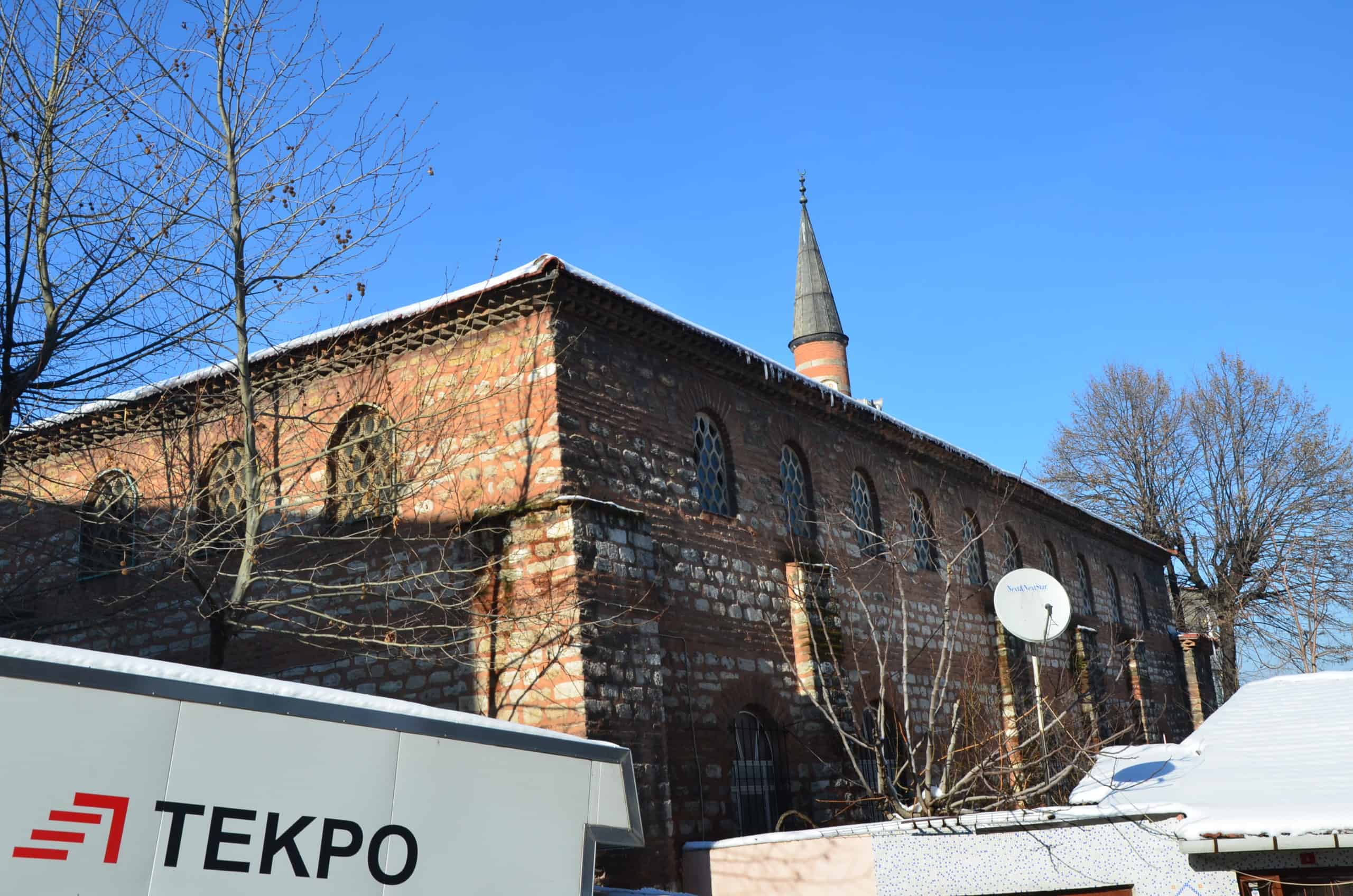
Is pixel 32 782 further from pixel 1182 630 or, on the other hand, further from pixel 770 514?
pixel 1182 630

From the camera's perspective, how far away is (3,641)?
11.4ft

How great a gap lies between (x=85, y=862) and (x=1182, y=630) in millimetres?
29036

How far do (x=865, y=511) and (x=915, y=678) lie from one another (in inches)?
84.1

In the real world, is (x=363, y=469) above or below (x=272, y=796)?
above

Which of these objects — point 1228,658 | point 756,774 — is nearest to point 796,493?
point 756,774

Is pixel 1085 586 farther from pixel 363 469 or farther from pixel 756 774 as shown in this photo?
pixel 363 469

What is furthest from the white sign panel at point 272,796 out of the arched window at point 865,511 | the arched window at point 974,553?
the arched window at point 974,553

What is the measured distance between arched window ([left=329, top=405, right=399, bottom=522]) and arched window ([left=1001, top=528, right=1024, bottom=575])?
33.9 ft

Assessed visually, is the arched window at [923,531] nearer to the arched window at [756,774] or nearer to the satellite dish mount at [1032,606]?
the satellite dish mount at [1032,606]

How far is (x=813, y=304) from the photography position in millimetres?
33906

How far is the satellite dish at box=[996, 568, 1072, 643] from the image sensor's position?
10430 mm

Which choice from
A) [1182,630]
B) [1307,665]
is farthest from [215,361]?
[1182,630]

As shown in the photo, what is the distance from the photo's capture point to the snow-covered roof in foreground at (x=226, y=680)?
356cm

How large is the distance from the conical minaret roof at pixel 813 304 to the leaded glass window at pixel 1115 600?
42.9 ft
